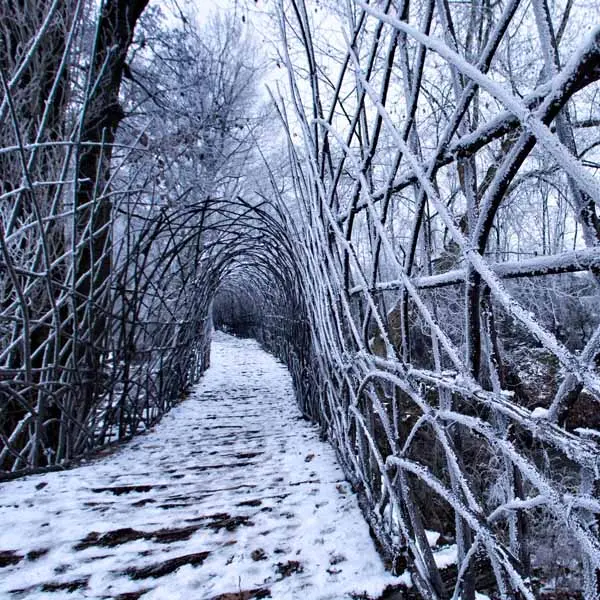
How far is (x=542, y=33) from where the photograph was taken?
1.80 feet

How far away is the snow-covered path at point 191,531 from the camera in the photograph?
47.0 inches

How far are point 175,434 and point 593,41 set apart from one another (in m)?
3.85

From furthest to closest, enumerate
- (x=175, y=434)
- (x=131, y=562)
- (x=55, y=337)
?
(x=175, y=434), (x=55, y=337), (x=131, y=562)

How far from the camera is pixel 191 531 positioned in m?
1.53

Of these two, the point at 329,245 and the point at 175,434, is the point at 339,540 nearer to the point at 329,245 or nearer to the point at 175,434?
the point at 329,245

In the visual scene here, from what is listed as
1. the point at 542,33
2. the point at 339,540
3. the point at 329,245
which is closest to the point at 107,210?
the point at 329,245

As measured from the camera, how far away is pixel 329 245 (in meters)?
1.72

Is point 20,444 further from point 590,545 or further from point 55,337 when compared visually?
point 590,545

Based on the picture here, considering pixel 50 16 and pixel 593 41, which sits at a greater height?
pixel 50 16

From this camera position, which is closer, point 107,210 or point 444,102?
point 107,210

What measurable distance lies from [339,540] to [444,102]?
592 cm

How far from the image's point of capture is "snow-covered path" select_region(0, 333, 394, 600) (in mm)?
1193

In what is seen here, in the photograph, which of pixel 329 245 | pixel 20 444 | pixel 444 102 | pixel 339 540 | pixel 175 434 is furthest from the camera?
pixel 444 102

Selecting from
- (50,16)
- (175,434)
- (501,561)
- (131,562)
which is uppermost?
(50,16)
